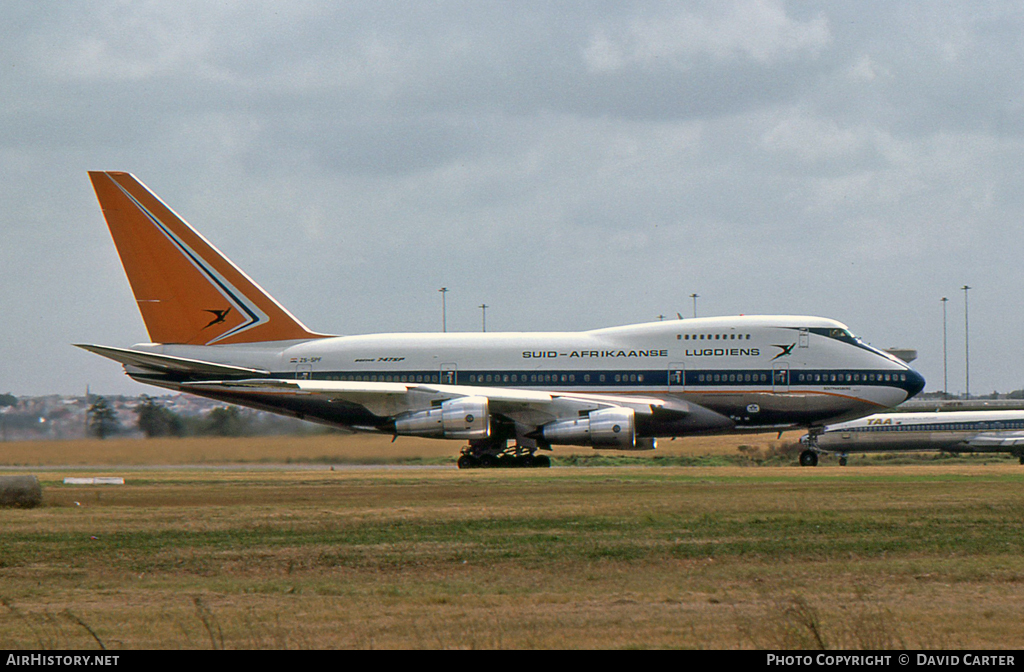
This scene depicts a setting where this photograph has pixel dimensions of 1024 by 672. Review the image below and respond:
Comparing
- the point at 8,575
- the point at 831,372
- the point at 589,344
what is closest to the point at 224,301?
the point at 589,344

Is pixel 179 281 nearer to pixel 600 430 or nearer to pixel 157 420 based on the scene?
pixel 157 420

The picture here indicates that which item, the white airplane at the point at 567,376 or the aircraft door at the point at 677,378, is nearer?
the white airplane at the point at 567,376

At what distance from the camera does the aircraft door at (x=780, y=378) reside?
38844 millimetres

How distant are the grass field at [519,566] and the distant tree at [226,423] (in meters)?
12.9

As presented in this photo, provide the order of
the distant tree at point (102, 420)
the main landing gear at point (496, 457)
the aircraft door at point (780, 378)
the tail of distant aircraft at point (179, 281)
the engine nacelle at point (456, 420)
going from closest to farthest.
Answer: the engine nacelle at point (456, 420) < the distant tree at point (102, 420) < the main landing gear at point (496, 457) < the aircraft door at point (780, 378) < the tail of distant aircraft at point (179, 281)

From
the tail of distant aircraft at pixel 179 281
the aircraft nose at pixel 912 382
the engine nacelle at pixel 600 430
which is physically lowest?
the engine nacelle at pixel 600 430

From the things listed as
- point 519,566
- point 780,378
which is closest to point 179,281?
point 780,378

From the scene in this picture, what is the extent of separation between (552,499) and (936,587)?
10240 millimetres

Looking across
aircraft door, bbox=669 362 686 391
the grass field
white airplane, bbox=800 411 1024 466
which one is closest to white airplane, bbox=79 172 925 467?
aircraft door, bbox=669 362 686 391

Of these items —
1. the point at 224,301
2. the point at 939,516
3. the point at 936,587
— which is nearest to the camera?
the point at 936,587

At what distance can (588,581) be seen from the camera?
1330cm

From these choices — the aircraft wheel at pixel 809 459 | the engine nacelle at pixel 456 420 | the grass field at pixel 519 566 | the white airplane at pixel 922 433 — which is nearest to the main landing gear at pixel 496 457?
the engine nacelle at pixel 456 420

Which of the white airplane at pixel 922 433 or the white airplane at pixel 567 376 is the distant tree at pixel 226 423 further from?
the white airplane at pixel 922 433

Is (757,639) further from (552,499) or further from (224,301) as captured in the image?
(224,301)
